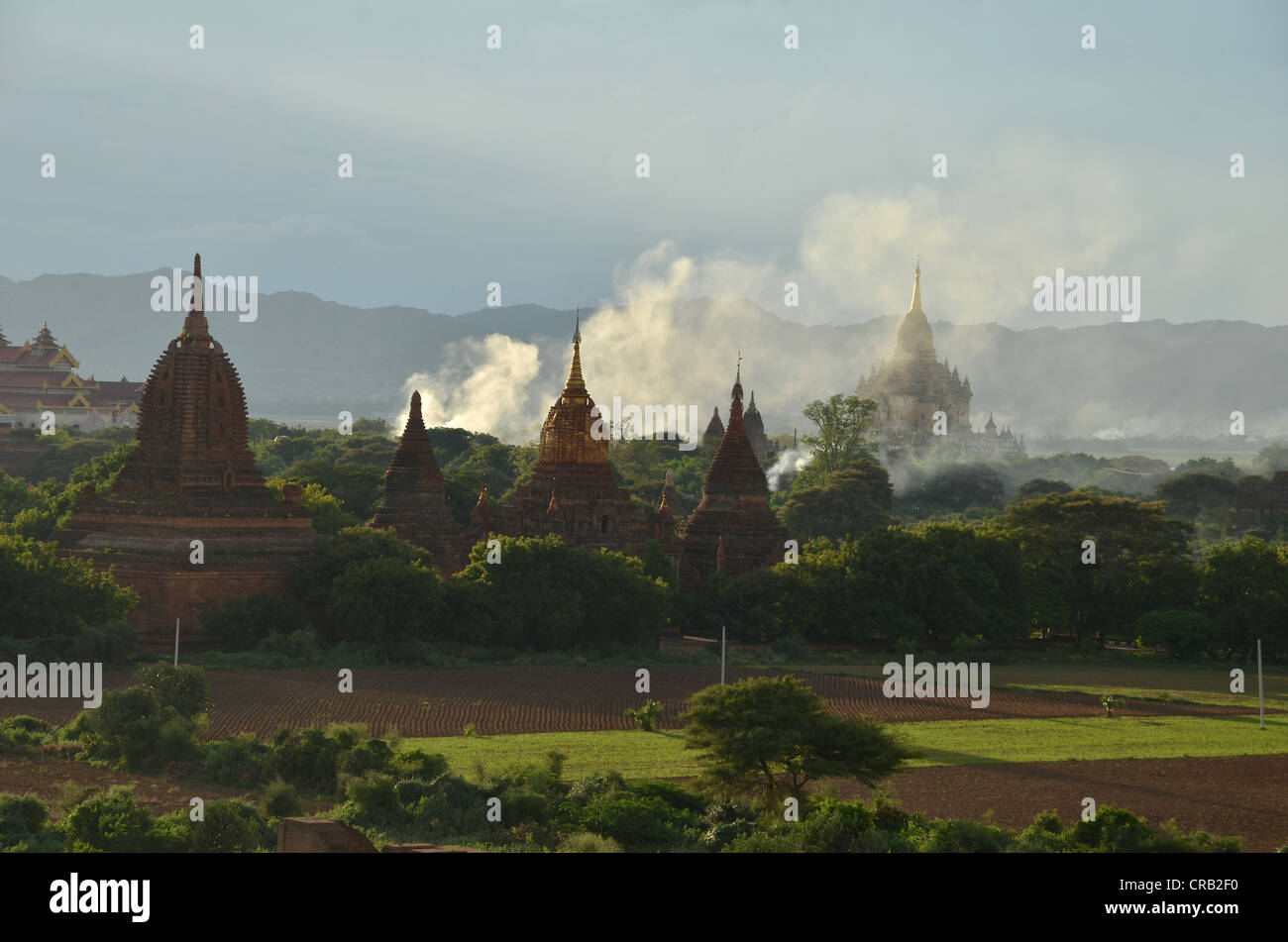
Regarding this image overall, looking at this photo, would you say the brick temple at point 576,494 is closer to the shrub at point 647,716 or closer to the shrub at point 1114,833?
the shrub at point 647,716

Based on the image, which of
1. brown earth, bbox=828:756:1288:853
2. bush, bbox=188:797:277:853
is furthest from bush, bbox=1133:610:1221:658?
bush, bbox=188:797:277:853

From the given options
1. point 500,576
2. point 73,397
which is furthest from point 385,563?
point 73,397

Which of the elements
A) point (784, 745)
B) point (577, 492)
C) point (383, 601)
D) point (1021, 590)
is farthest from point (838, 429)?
point (784, 745)

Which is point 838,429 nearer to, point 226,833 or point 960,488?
point 960,488

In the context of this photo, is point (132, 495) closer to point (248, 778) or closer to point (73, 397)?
point (248, 778)
